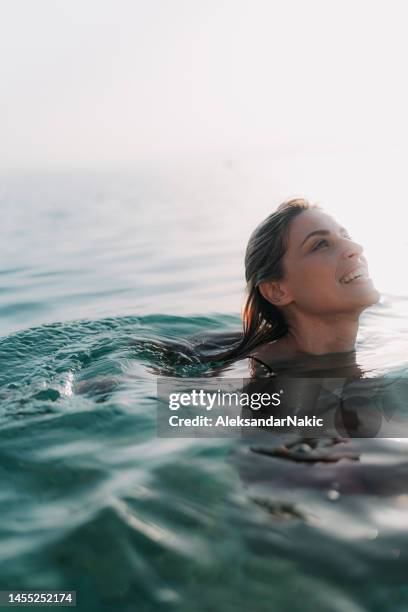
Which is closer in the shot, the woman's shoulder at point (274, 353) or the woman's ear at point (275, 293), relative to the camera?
the woman's ear at point (275, 293)

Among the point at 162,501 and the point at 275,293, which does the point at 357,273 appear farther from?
the point at 162,501

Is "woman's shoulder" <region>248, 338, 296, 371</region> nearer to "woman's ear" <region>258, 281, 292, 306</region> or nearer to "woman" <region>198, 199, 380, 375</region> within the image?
"woman" <region>198, 199, 380, 375</region>

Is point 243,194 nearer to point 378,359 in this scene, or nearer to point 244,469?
point 378,359

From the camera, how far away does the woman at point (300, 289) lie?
165 inches

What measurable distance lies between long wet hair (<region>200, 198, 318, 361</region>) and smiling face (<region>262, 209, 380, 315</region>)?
0.07 meters

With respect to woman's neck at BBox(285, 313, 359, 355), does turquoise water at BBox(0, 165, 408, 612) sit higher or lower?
lower

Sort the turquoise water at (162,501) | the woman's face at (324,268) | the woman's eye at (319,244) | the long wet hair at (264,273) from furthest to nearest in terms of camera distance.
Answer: the long wet hair at (264,273) → the woman's eye at (319,244) → the woman's face at (324,268) → the turquoise water at (162,501)

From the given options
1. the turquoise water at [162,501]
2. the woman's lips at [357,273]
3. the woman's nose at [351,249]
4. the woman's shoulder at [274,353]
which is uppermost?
the woman's nose at [351,249]

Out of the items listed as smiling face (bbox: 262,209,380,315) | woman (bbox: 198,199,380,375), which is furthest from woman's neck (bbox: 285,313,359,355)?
smiling face (bbox: 262,209,380,315)

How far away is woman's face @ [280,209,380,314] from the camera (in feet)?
13.7

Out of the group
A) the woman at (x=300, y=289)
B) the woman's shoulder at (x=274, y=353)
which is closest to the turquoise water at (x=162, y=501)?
the woman's shoulder at (x=274, y=353)

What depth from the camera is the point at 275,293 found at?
180 inches

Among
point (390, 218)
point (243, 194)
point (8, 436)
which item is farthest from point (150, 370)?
point (243, 194)

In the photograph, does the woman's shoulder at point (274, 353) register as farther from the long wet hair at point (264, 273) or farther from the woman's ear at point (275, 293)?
the woman's ear at point (275, 293)
